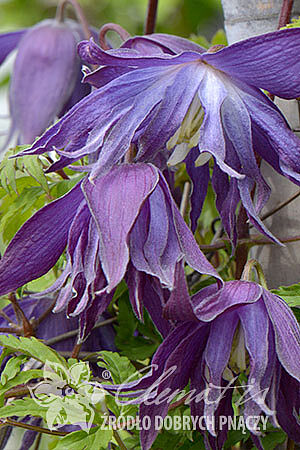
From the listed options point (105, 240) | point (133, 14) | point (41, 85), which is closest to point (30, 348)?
point (105, 240)

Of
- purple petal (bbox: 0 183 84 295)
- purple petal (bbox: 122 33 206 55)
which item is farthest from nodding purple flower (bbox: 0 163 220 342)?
purple petal (bbox: 122 33 206 55)

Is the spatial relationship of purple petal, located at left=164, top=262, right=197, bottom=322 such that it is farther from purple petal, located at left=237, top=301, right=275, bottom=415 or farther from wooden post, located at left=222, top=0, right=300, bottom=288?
wooden post, located at left=222, top=0, right=300, bottom=288

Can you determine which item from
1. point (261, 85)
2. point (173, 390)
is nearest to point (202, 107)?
point (261, 85)

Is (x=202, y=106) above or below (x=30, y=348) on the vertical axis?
above

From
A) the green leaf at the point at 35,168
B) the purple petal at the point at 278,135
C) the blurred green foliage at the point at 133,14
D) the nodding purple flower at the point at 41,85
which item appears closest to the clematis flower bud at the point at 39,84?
the nodding purple flower at the point at 41,85

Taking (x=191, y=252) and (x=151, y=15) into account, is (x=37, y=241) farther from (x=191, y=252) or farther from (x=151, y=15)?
(x=151, y=15)

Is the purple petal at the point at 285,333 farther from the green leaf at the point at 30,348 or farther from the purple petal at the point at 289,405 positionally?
the green leaf at the point at 30,348

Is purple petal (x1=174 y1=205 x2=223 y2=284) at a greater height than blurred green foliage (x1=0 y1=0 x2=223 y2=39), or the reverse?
purple petal (x1=174 y1=205 x2=223 y2=284)

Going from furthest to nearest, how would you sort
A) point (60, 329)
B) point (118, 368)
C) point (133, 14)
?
point (133, 14)
point (60, 329)
point (118, 368)
